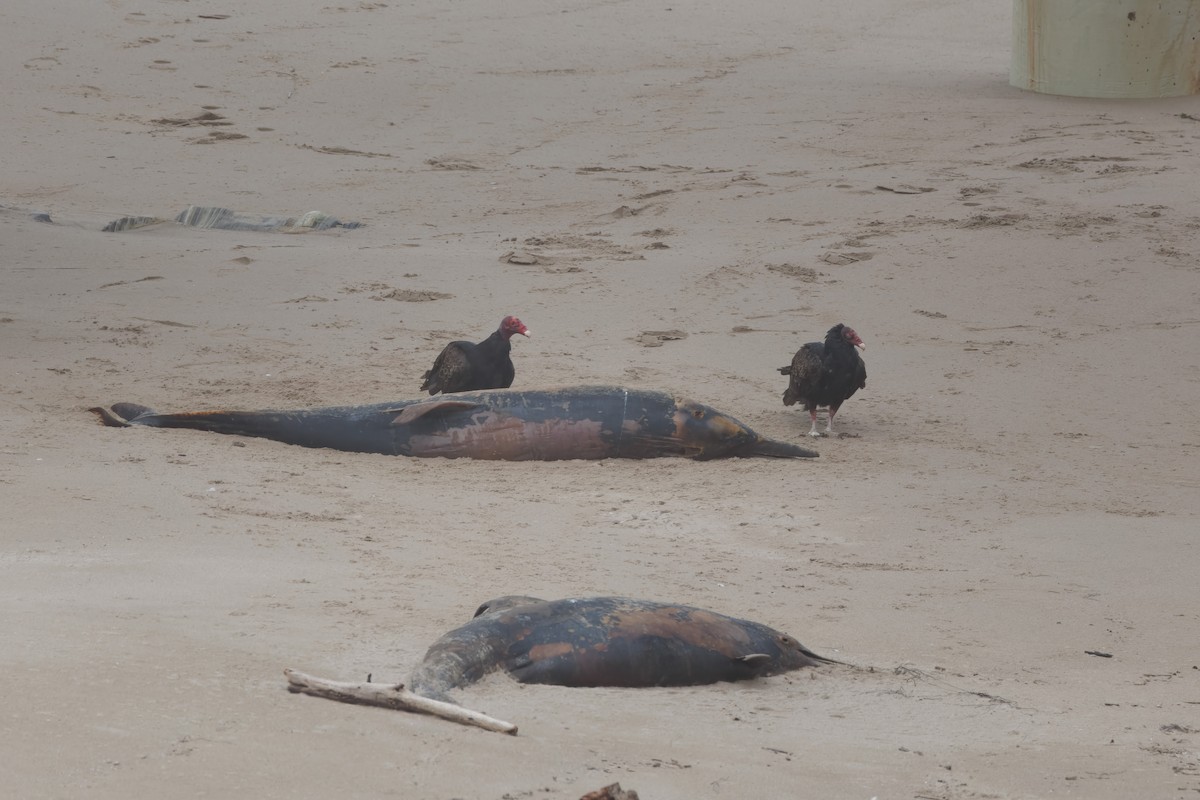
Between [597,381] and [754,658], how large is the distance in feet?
13.2

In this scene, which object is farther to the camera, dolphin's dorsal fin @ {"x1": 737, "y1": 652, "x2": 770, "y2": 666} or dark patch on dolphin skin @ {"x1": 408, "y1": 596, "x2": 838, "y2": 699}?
dolphin's dorsal fin @ {"x1": 737, "y1": 652, "x2": 770, "y2": 666}

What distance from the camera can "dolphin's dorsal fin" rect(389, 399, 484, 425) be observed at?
22.8 feet

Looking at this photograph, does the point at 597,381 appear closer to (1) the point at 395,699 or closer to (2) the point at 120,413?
(2) the point at 120,413

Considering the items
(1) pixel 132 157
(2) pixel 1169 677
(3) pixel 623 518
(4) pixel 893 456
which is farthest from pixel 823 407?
(1) pixel 132 157

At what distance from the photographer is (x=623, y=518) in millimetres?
6082

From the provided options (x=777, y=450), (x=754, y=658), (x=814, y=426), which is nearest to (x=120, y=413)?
(x=777, y=450)

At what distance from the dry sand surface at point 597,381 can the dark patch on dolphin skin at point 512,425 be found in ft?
0.38

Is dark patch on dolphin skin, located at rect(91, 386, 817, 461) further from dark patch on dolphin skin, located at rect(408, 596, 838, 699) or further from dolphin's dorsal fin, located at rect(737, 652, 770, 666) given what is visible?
dolphin's dorsal fin, located at rect(737, 652, 770, 666)

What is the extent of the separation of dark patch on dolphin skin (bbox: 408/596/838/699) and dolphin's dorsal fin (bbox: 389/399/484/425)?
8.89 feet

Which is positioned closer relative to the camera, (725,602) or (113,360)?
(725,602)

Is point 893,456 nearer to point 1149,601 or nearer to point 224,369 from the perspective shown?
point 1149,601

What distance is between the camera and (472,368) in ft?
24.7

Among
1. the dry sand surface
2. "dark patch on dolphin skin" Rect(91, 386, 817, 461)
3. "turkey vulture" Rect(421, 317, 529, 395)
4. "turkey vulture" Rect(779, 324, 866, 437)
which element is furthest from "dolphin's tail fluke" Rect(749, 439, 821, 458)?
"turkey vulture" Rect(421, 317, 529, 395)

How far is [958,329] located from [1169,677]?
188 inches
